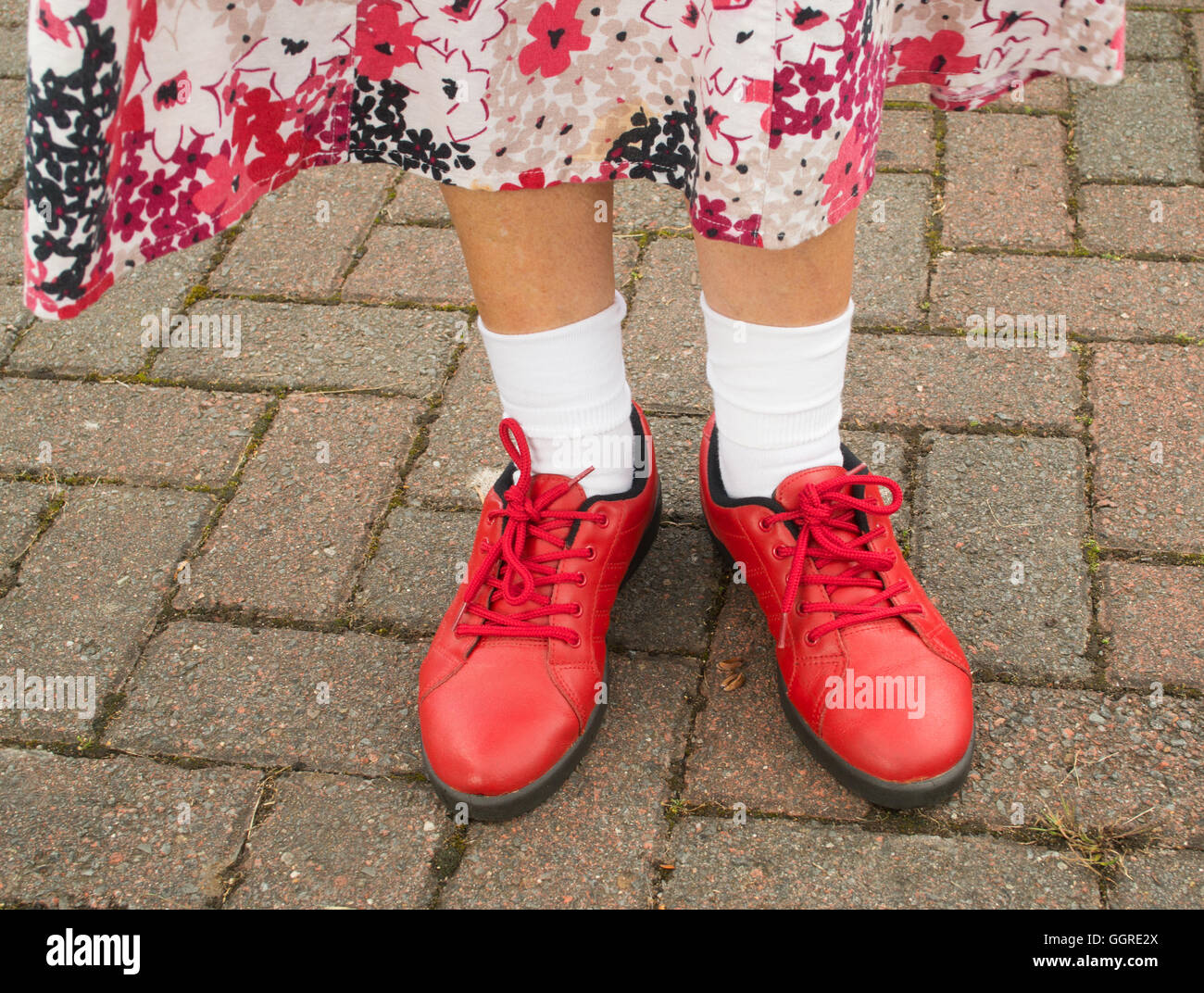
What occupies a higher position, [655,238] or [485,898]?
[655,238]

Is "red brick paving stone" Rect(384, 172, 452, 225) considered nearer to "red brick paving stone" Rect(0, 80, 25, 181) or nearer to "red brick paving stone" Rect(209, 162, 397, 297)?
"red brick paving stone" Rect(209, 162, 397, 297)

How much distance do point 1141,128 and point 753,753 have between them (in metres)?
1.63

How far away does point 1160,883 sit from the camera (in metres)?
1.14

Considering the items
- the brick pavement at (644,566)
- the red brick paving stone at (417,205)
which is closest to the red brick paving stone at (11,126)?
the brick pavement at (644,566)

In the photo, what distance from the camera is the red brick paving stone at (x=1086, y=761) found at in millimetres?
1203

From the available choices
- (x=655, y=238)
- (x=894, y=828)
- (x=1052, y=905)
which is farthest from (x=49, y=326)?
(x=1052, y=905)

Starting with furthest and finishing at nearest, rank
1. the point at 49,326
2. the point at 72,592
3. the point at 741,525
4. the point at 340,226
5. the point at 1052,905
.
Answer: the point at 340,226 < the point at 49,326 < the point at 72,592 < the point at 741,525 < the point at 1052,905

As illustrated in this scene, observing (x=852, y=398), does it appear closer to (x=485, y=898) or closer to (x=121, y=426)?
(x=485, y=898)

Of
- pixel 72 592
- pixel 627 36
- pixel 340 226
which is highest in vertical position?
pixel 627 36

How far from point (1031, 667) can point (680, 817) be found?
473mm

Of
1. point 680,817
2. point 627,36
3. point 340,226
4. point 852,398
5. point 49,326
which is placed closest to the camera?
point 627,36

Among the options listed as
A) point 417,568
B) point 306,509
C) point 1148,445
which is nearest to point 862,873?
point 417,568

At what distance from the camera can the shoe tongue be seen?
1.28 m

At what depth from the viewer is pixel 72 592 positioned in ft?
5.04
